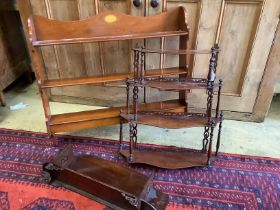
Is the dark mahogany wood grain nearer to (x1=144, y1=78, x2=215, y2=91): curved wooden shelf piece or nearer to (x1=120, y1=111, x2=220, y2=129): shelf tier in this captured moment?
(x1=120, y1=111, x2=220, y2=129): shelf tier

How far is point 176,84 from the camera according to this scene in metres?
1.47

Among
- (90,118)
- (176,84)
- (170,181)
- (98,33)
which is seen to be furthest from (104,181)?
(98,33)

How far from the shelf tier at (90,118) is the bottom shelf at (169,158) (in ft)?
0.82

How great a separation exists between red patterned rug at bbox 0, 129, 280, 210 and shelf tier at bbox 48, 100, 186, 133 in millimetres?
149

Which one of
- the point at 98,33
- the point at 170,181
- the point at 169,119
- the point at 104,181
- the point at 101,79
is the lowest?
the point at 170,181

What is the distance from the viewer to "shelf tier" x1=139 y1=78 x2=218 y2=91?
142 centimetres

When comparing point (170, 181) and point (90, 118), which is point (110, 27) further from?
point (170, 181)

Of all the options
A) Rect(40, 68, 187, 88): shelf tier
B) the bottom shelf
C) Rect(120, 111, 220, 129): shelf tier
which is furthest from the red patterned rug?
Rect(40, 68, 187, 88): shelf tier

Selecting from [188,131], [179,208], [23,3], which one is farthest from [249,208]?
[23,3]

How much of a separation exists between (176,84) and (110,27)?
580 mm

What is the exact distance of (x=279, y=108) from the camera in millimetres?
2176

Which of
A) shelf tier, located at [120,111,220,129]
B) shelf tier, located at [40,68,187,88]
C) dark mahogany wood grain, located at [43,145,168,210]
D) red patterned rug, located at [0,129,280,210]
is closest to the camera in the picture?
dark mahogany wood grain, located at [43,145,168,210]

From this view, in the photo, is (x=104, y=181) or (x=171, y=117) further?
(x=171, y=117)

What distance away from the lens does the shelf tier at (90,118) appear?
1.66 m
